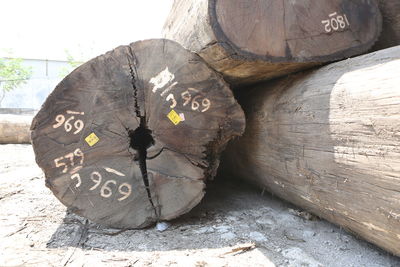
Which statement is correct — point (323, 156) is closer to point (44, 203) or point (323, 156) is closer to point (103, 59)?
point (103, 59)

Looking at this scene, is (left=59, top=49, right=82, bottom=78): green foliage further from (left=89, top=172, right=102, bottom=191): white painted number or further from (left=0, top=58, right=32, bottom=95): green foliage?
(left=89, top=172, right=102, bottom=191): white painted number

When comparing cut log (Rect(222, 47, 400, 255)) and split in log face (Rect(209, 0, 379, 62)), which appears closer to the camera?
cut log (Rect(222, 47, 400, 255))

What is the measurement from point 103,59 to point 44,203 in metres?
1.19

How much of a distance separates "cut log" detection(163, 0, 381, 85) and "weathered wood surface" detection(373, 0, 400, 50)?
0.13 metres

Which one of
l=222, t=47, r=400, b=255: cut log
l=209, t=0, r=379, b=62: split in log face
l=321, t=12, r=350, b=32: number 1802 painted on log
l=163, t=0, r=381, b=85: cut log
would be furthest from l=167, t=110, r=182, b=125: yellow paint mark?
l=321, t=12, r=350, b=32: number 1802 painted on log

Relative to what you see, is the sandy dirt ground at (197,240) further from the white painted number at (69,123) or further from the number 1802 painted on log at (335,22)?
the number 1802 painted on log at (335,22)

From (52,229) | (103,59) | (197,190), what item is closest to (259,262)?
(197,190)

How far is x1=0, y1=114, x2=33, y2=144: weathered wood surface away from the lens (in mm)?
6180

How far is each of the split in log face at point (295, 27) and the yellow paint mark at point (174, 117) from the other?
458 millimetres

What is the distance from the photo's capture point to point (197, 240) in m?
1.72

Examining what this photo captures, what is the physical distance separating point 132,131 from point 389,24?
1.75 meters

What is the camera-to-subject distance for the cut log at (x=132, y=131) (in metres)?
1.76

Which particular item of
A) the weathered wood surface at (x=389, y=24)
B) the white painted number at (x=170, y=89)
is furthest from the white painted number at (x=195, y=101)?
the weathered wood surface at (x=389, y=24)

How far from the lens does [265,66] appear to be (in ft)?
6.10
